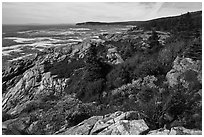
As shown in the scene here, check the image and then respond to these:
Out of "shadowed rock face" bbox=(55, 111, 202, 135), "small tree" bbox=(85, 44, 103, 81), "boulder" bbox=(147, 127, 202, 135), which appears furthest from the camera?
"small tree" bbox=(85, 44, 103, 81)

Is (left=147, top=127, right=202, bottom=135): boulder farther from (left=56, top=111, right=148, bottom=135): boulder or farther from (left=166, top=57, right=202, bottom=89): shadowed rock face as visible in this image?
(left=166, top=57, right=202, bottom=89): shadowed rock face

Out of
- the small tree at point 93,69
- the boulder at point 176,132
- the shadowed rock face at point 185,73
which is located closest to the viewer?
the boulder at point 176,132

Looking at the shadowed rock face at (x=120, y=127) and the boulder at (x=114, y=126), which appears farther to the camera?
the boulder at (x=114, y=126)

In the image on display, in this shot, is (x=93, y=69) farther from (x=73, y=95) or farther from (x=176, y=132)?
(x=176, y=132)

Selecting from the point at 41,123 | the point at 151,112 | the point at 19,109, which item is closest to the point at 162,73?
the point at 151,112

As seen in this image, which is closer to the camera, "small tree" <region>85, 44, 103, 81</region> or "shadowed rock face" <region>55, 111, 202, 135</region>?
"shadowed rock face" <region>55, 111, 202, 135</region>

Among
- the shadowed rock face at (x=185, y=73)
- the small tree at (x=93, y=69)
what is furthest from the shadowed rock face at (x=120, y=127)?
the small tree at (x=93, y=69)

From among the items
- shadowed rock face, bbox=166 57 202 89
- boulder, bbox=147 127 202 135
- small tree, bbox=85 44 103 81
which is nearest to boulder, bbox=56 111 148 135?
boulder, bbox=147 127 202 135

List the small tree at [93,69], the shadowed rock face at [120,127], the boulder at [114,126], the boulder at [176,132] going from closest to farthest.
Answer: the boulder at [176,132] < the shadowed rock face at [120,127] < the boulder at [114,126] < the small tree at [93,69]

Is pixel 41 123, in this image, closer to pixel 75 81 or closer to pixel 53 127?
pixel 53 127

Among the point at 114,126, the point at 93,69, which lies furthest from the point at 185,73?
the point at 114,126

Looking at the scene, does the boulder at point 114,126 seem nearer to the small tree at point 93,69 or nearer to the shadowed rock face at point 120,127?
the shadowed rock face at point 120,127
